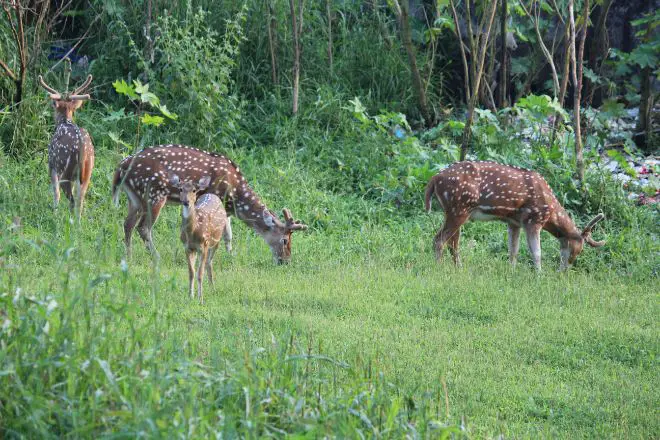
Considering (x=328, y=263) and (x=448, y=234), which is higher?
(x=448, y=234)

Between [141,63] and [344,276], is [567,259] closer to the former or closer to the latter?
[344,276]

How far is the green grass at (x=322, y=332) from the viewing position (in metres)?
4.71

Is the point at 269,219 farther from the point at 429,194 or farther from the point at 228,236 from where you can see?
the point at 429,194

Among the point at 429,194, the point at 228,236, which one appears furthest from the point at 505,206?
the point at 228,236

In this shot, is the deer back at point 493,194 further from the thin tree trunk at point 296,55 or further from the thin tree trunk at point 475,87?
the thin tree trunk at point 296,55

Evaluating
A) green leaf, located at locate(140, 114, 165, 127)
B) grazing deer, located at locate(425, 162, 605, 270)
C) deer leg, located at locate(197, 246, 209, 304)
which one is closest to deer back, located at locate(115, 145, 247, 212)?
deer leg, located at locate(197, 246, 209, 304)

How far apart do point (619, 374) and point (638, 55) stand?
7.39 meters

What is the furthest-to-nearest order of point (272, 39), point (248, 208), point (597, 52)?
point (597, 52) < point (272, 39) < point (248, 208)

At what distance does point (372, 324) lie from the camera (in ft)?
26.1

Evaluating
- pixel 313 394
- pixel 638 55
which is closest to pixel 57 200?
pixel 313 394

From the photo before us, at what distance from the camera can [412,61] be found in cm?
1360

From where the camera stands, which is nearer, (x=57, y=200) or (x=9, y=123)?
(x=57, y=200)

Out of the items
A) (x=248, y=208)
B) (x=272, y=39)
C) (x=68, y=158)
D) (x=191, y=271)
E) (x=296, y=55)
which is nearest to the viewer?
(x=191, y=271)

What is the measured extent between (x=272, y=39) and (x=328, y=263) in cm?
507
